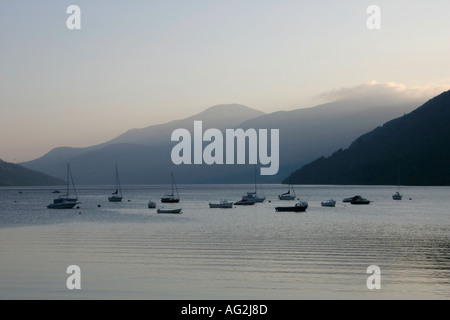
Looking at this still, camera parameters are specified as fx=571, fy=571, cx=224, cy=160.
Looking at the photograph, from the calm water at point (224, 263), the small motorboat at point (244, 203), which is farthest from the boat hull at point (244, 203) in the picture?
the calm water at point (224, 263)

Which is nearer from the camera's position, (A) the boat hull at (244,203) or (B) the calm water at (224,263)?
(B) the calm water at (224,263)

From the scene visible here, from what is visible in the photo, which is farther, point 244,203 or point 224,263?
point 244,203

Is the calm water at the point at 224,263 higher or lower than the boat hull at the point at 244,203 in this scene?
higher

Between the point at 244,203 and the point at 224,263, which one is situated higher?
the point at 224,263

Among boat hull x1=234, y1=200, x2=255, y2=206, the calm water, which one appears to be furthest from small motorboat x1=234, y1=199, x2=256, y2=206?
the calm water

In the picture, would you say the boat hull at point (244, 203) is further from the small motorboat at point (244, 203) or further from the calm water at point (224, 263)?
the calm water at point (224, 263)

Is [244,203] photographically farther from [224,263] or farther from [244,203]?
[224,263]

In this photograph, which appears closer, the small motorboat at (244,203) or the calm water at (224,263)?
the calm water at (224,263)

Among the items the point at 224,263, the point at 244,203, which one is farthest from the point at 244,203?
the point at 224,263

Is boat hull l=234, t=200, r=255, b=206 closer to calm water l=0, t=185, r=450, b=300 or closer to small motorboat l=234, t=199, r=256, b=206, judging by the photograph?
small motorboat l=234, t=199, r=256, b=206

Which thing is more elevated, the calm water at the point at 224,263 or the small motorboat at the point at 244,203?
the calm water at the point at 224,263

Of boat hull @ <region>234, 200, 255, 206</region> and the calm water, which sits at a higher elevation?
the calm water
